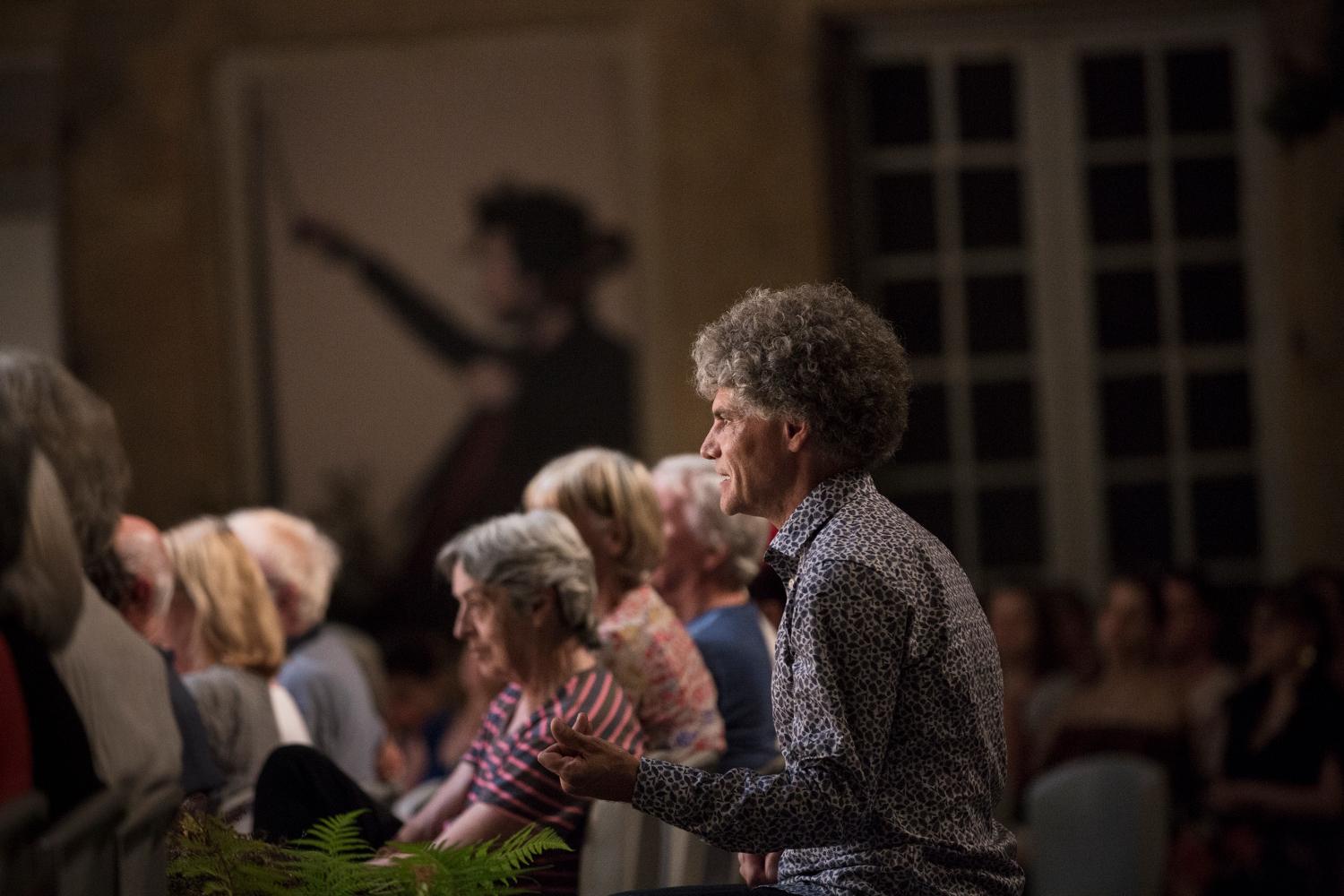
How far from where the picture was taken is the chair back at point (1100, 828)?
448 centimetres

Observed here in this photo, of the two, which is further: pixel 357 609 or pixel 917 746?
pixel 357 609

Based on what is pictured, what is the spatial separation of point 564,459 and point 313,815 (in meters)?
1.05

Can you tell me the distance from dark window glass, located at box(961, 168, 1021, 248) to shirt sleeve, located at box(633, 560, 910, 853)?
5.94 m

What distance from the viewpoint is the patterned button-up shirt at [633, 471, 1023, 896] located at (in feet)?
6.42

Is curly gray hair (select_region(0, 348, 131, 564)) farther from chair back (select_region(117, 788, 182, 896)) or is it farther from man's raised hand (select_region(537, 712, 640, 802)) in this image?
man's raised hand (select_region(537, 712, 640, 802))

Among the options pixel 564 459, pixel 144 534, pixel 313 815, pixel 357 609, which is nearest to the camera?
pixel 313 815

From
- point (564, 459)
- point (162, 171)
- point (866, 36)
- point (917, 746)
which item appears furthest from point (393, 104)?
point (917, 746)

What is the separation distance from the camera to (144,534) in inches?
122

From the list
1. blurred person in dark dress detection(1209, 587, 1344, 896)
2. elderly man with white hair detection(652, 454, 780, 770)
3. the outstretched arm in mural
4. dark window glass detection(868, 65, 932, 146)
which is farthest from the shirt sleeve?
dark window glass detection(868, 65, 932, 146)

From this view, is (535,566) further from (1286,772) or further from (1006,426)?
(1006,426)

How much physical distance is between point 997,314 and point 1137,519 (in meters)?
1.08

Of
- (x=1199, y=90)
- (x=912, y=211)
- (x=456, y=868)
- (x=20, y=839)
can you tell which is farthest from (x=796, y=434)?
(x=1199, y=90)

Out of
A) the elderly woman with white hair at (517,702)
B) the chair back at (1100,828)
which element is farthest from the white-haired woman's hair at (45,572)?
the chair back at (1100,828)

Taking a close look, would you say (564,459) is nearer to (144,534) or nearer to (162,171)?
(144,534)
